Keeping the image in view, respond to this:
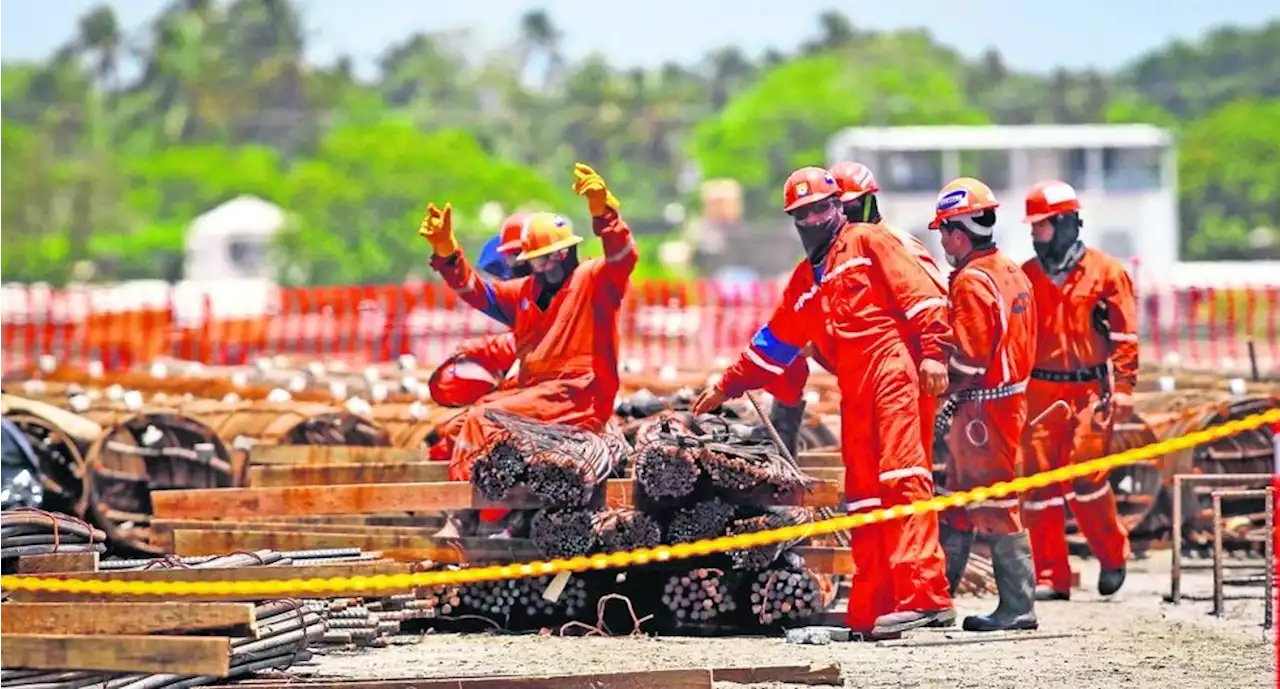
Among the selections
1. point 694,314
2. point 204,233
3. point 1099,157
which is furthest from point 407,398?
point 204,233

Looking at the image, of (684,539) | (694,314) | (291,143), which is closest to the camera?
(684,539)

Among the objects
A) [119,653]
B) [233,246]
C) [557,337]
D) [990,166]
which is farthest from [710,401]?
[233,246]

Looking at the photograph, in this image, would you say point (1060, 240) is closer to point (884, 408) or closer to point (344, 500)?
point (884, 408)

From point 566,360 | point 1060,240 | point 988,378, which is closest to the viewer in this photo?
point 988,378

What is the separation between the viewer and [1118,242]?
6438 centimetres

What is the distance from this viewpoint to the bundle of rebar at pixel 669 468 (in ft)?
39.6

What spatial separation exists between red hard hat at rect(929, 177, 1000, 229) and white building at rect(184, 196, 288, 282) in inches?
3016

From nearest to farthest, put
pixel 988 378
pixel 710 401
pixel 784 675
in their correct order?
pixel 784 675, pixel 710 401, pixel 988 378

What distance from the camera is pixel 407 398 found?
746 inches

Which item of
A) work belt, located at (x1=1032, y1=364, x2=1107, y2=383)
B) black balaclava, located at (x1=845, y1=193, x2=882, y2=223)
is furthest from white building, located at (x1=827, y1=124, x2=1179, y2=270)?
black balaclava, located at (x1=845, y1=193, x2=882, y2=223)

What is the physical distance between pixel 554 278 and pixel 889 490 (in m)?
2.35

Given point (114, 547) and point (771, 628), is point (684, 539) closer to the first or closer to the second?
point (771, 628)

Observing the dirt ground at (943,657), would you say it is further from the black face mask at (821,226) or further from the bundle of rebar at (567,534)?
the black face mask at (821,226)

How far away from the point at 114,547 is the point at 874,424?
528 centimetres
